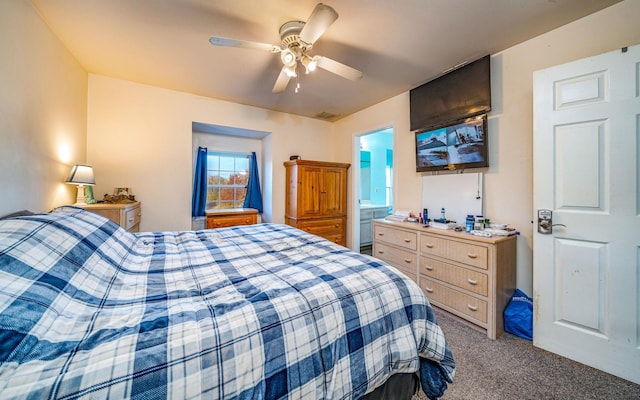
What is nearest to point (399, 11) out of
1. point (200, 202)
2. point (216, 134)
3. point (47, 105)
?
point (47, 105)

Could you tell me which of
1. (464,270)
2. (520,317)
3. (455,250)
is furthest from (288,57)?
(520,317)

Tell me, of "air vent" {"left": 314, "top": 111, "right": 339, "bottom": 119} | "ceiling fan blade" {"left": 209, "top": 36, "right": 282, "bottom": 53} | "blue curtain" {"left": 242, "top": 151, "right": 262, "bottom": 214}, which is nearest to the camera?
"ceiling fan blade" {"left": 209, "top": 36, "right": 282, "bottom": 53}

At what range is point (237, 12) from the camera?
1.74 metres

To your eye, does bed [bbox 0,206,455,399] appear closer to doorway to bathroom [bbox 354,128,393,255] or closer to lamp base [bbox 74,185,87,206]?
lamp base [bbox 74,185,87,206]

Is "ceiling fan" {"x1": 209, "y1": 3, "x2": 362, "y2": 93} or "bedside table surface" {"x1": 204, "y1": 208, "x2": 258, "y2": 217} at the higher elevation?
"ceiling fan" {"x1": 209, "y1": 3, "x2": 362, "y2": 93}

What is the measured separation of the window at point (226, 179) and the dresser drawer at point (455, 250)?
3146 mm

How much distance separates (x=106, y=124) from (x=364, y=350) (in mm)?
3620

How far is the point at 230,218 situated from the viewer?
3709 millimetres

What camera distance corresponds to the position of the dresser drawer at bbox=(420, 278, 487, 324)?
200 centimetres

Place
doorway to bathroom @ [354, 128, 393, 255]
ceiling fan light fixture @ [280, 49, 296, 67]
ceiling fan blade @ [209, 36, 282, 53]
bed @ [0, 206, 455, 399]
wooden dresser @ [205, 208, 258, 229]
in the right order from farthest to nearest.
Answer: doorway to bathroom @ [354, 128, 393, 255], wooden dresser @ [205, 208, 258, 229], ceiling fan light fixture @ [280, 49, 296, 67], ceiling fan blade @ [209, 36, 282, 53], bed @ [0, 206, 455, 399]

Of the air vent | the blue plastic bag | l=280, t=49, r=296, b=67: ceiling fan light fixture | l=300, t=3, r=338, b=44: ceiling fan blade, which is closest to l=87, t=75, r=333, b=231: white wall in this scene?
the air vent

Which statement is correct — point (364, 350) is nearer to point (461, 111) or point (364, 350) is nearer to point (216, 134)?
point (461, 111)

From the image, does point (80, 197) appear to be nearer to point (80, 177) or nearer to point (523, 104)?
point (80, 177)

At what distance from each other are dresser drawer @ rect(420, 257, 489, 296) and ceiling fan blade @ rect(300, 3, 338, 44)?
7.28ft
